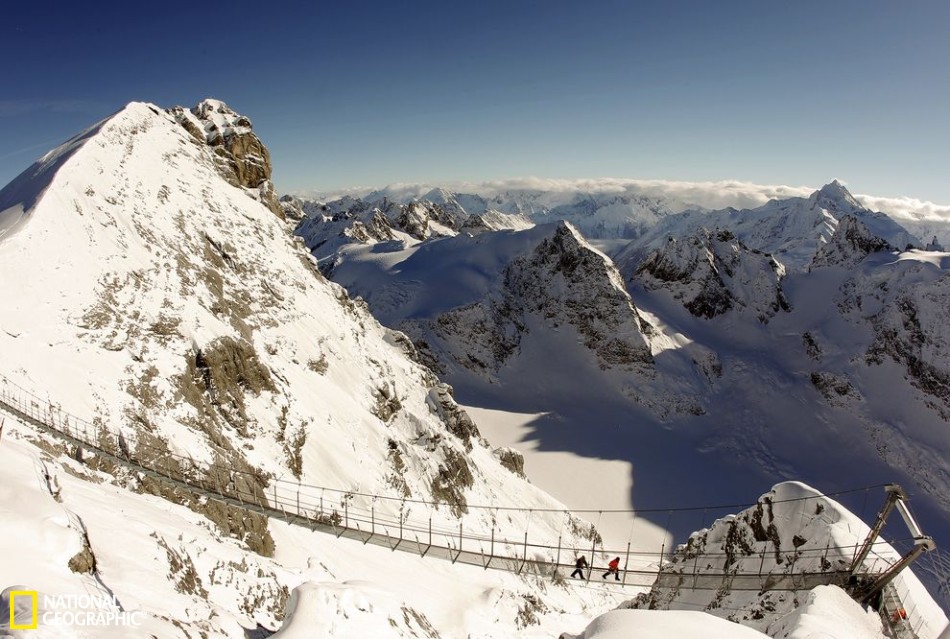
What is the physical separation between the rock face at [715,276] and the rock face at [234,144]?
8883cm

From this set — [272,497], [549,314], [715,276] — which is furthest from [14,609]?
[715,276]

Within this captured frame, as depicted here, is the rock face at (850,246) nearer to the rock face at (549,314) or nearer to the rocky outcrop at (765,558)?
the rock face at (549,314)

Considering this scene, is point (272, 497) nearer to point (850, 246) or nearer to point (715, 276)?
point (715, 276)

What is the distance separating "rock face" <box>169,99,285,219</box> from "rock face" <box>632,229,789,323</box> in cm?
8883

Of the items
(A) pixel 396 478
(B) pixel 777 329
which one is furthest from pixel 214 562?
(B) pixel 777 329

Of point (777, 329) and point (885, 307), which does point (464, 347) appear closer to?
point (777, 329)

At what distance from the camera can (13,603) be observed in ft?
24.7

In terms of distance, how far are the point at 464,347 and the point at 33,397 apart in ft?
245

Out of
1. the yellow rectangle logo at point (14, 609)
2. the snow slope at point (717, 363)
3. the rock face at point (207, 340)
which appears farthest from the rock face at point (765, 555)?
the snow slope at point (717, 363)

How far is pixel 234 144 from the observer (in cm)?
6006

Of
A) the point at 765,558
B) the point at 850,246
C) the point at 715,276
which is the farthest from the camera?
the point at 850,246

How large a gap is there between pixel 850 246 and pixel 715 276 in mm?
33986

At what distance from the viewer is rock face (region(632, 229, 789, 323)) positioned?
360 ft

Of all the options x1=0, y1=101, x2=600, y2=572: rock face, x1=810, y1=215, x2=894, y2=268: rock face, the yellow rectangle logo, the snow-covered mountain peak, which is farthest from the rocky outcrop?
x1=810, y1=215, x2=894, y2=268: rock face
